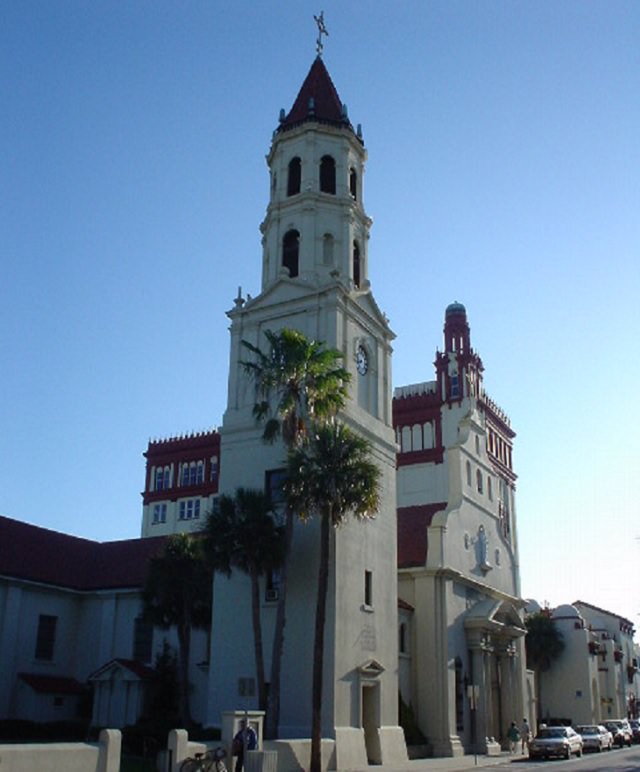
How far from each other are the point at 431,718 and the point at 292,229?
23.2 m

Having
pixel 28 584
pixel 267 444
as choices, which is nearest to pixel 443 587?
pixel 267 444

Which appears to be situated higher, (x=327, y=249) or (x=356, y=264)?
(x=327, y=249)

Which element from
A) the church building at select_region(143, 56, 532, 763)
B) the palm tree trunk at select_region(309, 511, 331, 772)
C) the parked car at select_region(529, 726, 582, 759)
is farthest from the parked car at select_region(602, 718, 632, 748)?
the palm tree trunk at select_region(309, 511, 331, 772)

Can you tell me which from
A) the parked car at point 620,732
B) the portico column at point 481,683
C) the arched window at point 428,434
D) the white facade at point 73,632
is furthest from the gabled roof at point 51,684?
the arched window at point 428,434

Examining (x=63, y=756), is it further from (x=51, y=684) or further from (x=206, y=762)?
(x=51, y=684)

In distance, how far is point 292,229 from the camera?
3888cm

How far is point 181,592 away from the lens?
35.2m

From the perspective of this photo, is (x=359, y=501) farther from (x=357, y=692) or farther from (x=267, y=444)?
(x=357, y=692)

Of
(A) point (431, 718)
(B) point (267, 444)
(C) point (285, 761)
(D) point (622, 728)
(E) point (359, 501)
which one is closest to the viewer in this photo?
(C) point (285, 761)

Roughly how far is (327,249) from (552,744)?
24832 mm

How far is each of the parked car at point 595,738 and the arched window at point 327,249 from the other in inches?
1145

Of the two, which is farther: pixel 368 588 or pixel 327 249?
pixel 327 249

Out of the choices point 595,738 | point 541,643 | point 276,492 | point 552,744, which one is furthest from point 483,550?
point 541,643

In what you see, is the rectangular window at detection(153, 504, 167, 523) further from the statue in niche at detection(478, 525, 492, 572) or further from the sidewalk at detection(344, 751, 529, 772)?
the sidewalk at detection(344, 751, 529, 772)
